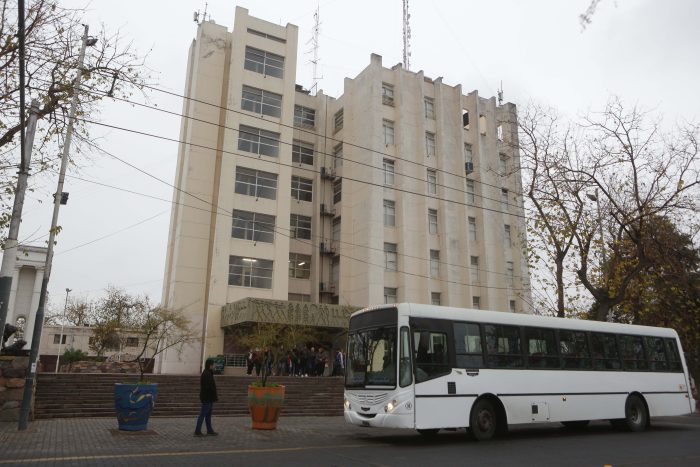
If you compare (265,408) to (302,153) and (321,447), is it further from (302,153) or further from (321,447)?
(302,153)

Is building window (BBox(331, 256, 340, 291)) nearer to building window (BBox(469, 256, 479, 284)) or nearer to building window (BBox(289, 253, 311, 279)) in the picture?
building window (BBox(289, 253, 311, 279))

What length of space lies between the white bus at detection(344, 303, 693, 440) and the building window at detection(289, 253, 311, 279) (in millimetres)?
26154

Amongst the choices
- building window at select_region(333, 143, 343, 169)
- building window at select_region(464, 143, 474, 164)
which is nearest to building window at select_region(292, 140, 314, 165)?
building window at select_region(333, 143, 343, 169)

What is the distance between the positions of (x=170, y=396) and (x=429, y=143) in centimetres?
2986

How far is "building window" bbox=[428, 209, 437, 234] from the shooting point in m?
40.7

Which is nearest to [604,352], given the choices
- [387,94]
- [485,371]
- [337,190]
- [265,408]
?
[485,371]

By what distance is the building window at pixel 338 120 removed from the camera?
43938 mm

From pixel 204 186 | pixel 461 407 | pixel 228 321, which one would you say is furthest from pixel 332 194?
pixel 461 407

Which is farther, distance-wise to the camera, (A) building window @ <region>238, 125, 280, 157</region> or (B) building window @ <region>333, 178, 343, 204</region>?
(B) building window @ <region>333, 178, 343, 204</region>

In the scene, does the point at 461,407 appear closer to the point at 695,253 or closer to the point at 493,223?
the point at 695,253

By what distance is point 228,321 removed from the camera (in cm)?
3123

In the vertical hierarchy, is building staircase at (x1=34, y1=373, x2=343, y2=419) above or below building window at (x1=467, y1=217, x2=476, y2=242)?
below

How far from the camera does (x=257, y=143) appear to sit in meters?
36.3

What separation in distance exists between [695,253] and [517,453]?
77.8 ft
